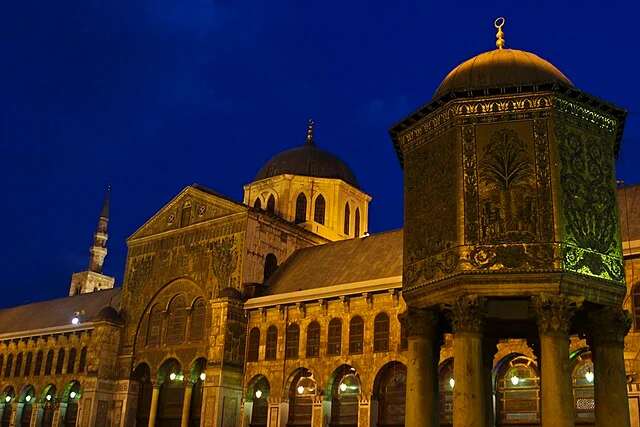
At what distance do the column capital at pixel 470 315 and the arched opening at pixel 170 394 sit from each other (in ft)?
82.8

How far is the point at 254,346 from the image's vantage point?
32781mm

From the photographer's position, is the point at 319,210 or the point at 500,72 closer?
the point at 500,72

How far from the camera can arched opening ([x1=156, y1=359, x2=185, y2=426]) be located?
35125 mm

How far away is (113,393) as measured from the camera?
37.8 m

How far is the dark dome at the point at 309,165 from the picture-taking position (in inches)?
1698

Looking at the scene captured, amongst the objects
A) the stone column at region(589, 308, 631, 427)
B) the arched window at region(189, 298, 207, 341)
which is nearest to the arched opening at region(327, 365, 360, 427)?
the arched window at region(189, 298, 207, 341)

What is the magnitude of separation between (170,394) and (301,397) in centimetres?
807

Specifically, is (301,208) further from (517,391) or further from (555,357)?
(555,357)

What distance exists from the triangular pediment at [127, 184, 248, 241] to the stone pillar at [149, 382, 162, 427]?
26.5 feet

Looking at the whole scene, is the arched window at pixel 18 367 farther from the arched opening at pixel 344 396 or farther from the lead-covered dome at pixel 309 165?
the arched opening at pixel 344 396

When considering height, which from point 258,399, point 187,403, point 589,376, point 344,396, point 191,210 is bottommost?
point 187,403

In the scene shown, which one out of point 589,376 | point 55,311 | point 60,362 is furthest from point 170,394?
point 589,376

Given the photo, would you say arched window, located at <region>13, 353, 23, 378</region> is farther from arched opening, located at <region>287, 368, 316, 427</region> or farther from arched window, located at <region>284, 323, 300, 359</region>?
arched opening, located at <region>287, 368, 316, 427</region>

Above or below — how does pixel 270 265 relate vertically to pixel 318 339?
above
